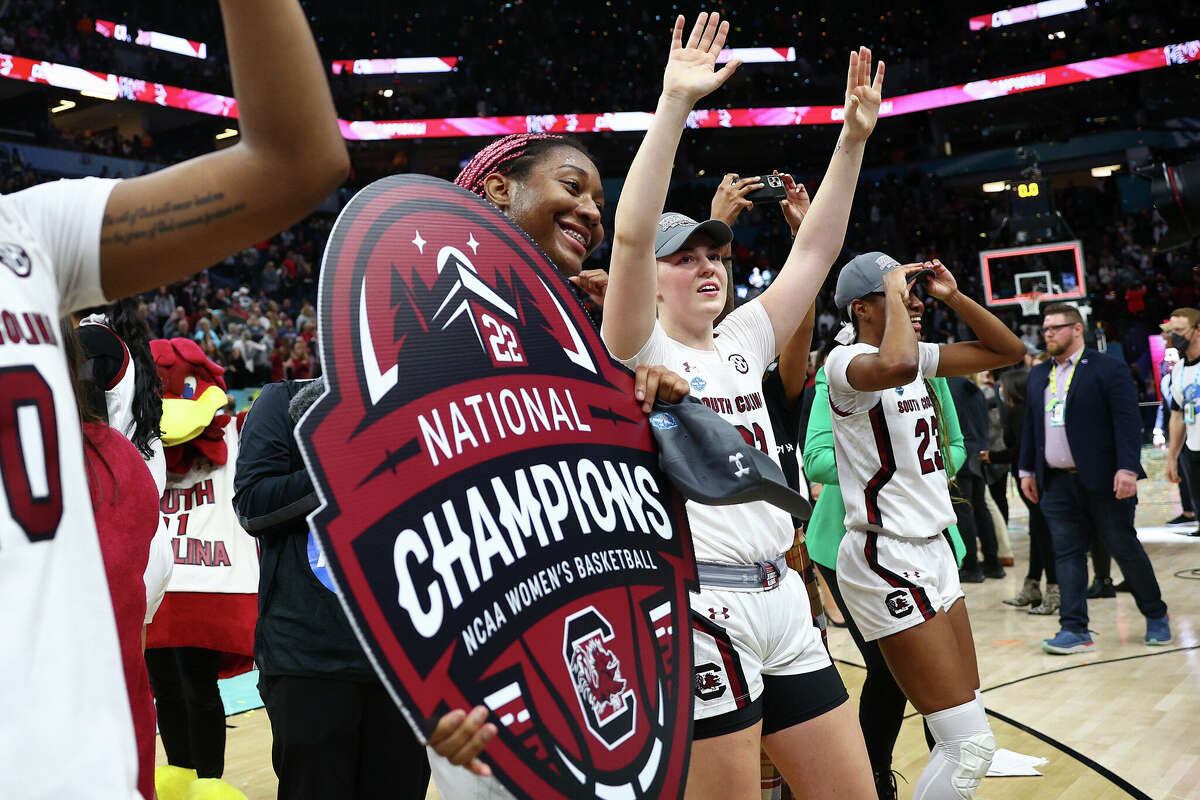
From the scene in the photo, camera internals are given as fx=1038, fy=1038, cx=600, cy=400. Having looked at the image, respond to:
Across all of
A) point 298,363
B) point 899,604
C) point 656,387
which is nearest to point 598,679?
point 656,387

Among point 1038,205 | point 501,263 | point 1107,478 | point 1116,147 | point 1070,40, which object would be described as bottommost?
point 1107,478

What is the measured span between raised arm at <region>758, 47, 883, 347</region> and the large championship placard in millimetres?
1049

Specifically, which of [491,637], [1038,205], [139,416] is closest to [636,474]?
[491,637]

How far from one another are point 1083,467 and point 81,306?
613 cm

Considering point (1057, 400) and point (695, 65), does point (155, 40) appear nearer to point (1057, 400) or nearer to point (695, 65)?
point (1057, 400)

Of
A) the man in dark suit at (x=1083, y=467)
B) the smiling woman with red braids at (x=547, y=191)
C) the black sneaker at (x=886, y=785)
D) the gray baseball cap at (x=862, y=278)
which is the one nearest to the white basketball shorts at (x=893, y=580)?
the black sneaker at (x=886, y=785)

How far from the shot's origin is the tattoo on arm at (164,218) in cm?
106

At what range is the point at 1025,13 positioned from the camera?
27016mm

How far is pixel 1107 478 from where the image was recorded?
20.0ft

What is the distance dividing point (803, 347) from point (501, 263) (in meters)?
2.00

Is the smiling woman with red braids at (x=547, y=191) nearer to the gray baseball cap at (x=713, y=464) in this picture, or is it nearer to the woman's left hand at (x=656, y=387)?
the woman's left hand at (x=656, y=387)

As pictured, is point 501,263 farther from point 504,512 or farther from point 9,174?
point 9,174

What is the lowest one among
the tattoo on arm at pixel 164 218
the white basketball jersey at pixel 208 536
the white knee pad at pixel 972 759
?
the white knee pad at pixel 972 759

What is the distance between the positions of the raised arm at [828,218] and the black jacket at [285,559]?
118 cm
